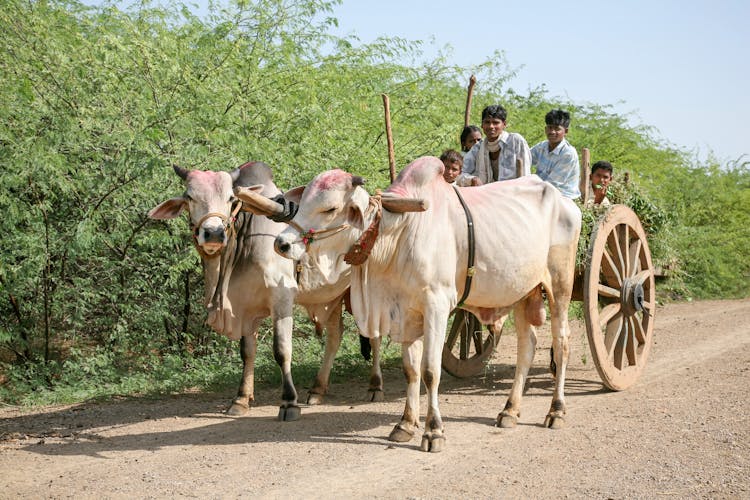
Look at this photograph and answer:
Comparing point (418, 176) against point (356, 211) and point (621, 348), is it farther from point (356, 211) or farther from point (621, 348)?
point (621, 348)

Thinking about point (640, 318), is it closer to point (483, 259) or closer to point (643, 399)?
point (643, 399)

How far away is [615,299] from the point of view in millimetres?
→ 7137

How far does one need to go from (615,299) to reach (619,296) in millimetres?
88

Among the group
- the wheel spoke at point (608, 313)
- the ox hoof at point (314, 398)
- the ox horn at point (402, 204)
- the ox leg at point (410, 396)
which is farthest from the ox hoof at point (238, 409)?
the wheel spoke at point (608, 313)

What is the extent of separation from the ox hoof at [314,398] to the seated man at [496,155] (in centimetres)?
207

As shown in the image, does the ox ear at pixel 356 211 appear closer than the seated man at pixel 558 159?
Yes

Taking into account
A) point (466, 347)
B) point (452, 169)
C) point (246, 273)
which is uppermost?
point (452, 169)

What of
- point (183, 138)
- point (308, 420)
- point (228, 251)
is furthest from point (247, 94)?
point (308, 420)

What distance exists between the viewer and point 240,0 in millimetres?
8531

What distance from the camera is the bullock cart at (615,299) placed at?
653cm

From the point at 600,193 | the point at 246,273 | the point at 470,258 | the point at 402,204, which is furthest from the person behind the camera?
the point at 600,193

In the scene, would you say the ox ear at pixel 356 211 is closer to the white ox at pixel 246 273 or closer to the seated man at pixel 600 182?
the white ox at pixel 246 273

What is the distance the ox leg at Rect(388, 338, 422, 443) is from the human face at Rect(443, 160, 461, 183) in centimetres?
238

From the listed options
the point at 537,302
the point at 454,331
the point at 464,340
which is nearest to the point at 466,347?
the point at 464,340
